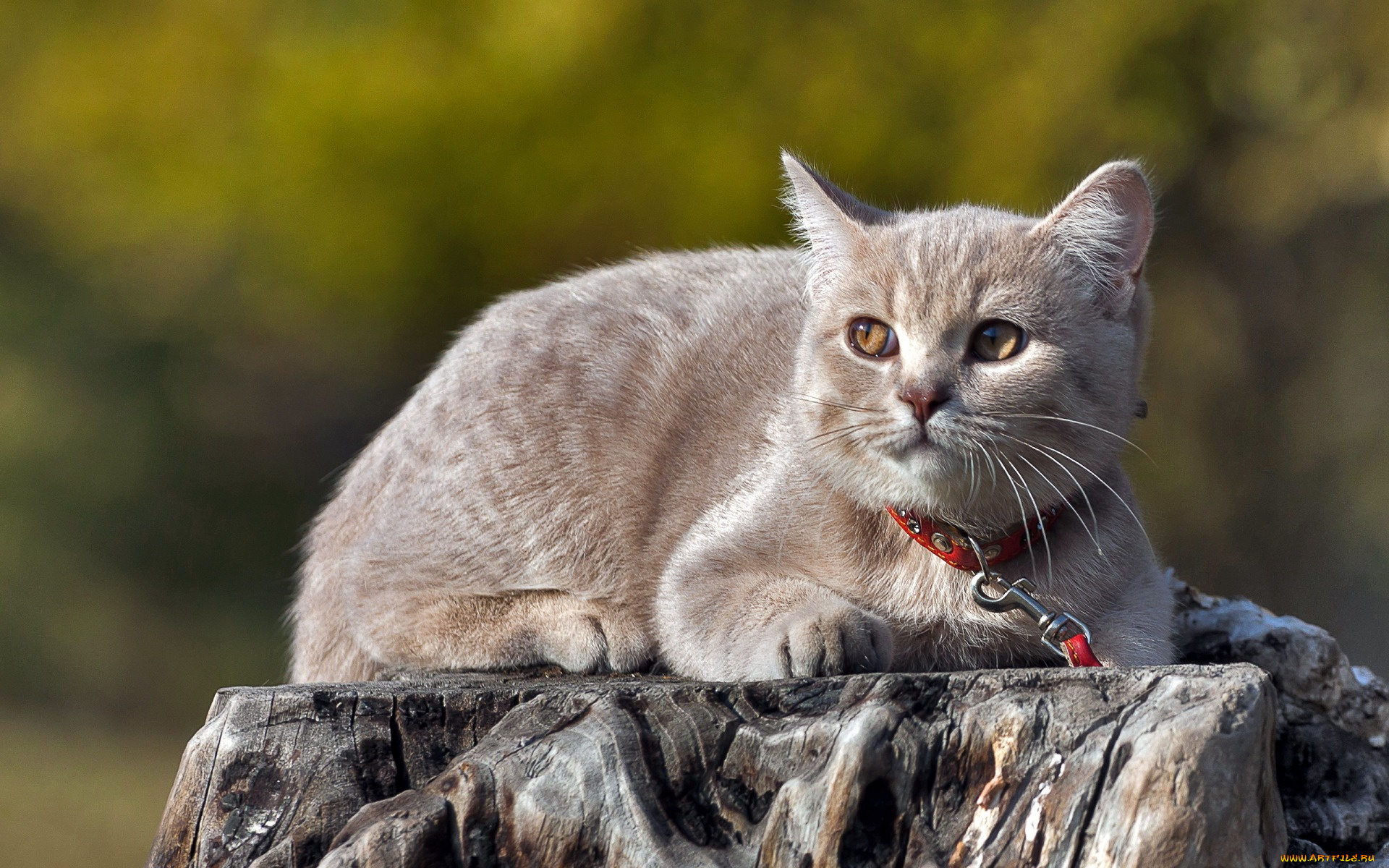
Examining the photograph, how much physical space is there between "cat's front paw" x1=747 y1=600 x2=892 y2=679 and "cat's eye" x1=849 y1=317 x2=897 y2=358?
1.48ft

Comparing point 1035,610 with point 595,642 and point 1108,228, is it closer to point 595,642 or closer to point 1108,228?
point 1108,228

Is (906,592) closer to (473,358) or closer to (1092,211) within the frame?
(1092,211)

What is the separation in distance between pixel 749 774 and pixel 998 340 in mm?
888

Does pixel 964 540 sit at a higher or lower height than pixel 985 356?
lower

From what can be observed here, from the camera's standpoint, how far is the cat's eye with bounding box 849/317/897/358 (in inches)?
82.7

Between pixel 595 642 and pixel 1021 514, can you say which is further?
pixel 595 642

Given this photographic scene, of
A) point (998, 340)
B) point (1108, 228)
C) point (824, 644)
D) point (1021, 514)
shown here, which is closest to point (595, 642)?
point (824, 644)

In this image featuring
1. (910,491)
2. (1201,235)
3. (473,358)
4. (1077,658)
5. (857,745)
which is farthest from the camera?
(1201,235)

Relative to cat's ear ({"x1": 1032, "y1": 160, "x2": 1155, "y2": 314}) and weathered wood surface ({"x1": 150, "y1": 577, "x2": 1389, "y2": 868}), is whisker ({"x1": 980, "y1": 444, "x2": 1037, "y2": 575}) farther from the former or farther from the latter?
weathered wood surface ({"x1": 150, "y1": 577, "x2": 1389, "y2": 868})

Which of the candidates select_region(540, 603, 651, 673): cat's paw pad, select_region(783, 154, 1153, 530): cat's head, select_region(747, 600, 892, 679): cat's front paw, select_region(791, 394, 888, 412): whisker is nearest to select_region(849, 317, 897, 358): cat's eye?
select_region(783, 154, 1153, 530): cat's head

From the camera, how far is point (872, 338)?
2125 millimetres

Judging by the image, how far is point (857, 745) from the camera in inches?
58.2

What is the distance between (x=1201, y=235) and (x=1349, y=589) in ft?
5.77

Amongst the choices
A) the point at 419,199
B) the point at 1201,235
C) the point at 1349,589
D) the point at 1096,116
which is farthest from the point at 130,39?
the point at 1349,589
